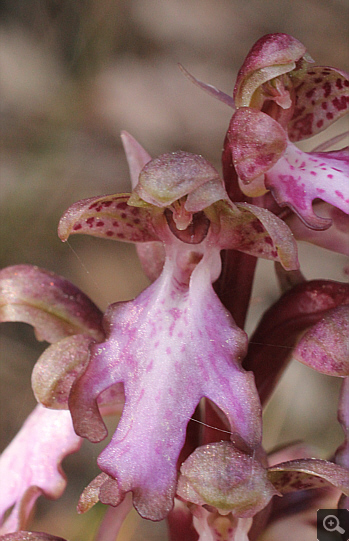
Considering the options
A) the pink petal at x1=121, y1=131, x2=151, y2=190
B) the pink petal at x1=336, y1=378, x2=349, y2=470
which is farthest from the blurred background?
the pink petal at x1=336, y1=378, x2=349, y2=470

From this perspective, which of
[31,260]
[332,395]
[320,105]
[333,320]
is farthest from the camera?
[332,395]

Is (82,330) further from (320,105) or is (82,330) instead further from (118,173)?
(118,173)

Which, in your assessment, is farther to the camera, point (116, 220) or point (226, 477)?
point (116, 220)

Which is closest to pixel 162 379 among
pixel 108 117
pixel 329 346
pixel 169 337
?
pixel 169 337

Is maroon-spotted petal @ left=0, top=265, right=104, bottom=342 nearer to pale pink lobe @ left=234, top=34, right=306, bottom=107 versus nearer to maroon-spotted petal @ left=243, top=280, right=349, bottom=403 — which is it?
maroon-spotted petal @ left=243, top=280, right=349, bottom=403

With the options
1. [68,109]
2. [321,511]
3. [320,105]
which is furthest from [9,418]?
[320,105]

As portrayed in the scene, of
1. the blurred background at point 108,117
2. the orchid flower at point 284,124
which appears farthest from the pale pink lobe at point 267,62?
the blurred background at point 108,117

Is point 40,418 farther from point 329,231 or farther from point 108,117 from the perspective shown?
point 108,117
